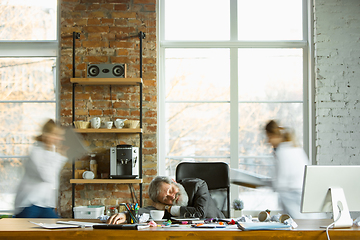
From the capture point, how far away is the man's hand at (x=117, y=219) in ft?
6.57

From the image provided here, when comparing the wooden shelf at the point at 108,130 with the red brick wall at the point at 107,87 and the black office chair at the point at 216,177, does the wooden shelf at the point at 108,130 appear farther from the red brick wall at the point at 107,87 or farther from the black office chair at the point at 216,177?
the black office chair at the point at 216,177

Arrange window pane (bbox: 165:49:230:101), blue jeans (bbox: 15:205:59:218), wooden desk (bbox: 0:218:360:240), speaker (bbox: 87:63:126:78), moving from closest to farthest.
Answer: wooden desk (bbox: 0:218:360:240)
blue jeans (bbox: 15:205:59:218)
speaker (bbox: 87:63:126:78)
window pane (bbox: 165:49:230:101)

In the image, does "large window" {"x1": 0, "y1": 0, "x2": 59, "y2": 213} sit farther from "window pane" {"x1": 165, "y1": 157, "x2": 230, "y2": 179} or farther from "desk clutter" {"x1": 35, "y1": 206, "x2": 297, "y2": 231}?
"desk clutter" {"x1": 35, "y1": 206, "x2": 297, "y2": 231}

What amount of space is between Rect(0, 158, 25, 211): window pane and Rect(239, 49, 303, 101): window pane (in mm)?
2641

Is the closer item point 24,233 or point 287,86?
point 24,233

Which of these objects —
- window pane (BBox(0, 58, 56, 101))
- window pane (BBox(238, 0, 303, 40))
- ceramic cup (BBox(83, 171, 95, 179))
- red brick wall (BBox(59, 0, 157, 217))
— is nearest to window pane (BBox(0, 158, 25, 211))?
red brick wall (BBox(59, 0, 157, 217))

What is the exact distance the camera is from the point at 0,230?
5.98ft

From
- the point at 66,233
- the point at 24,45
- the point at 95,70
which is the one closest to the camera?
the point at 66,233

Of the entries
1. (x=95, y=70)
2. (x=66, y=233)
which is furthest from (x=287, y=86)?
(x=66, y=233)

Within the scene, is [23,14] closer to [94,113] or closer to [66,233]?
[94,113]

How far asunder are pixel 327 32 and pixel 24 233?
3.56m

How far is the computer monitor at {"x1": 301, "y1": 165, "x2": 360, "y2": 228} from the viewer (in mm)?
1829

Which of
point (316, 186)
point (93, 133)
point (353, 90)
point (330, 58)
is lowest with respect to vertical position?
point (316, 186)

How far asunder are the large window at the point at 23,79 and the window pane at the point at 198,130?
1.37 metres
